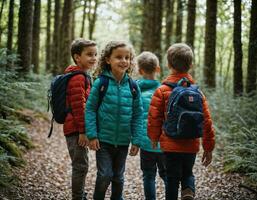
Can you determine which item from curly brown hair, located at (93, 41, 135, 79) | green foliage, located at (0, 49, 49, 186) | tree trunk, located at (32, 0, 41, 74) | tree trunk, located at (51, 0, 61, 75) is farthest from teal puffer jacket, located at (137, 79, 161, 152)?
tree trunk, located at (51, 0, 61, 75)

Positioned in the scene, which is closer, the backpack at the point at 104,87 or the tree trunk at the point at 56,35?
the backpack at the point at 104,87

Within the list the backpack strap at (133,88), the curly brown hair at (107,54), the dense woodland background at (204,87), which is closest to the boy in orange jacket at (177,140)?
the backpack strap at (133,88)

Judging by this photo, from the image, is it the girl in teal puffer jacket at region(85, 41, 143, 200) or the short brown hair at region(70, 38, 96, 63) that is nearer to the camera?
the girl in teal puffer jacket at region(85, 41, 143, 200)

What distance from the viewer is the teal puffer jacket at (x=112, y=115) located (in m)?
4.43

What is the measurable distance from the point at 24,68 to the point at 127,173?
5.51 m

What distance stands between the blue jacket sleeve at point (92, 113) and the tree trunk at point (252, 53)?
5.48m

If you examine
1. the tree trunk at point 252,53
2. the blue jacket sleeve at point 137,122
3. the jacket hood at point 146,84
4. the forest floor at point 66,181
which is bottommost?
the forest floor at point 66,181

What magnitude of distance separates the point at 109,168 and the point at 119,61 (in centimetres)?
132

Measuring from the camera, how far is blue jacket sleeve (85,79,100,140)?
4359 mm

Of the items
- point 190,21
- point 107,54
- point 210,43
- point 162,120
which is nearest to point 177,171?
point 162,120

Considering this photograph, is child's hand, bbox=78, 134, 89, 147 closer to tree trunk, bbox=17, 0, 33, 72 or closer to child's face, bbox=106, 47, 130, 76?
child's face, bbox=106, 47, 130, 76

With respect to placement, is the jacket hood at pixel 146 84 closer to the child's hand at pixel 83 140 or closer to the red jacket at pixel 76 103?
the red jacket at pixel 76 103

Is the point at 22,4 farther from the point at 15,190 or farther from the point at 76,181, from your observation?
the point at 76,181

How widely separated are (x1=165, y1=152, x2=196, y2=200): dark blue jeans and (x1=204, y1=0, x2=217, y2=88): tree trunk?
875cm
